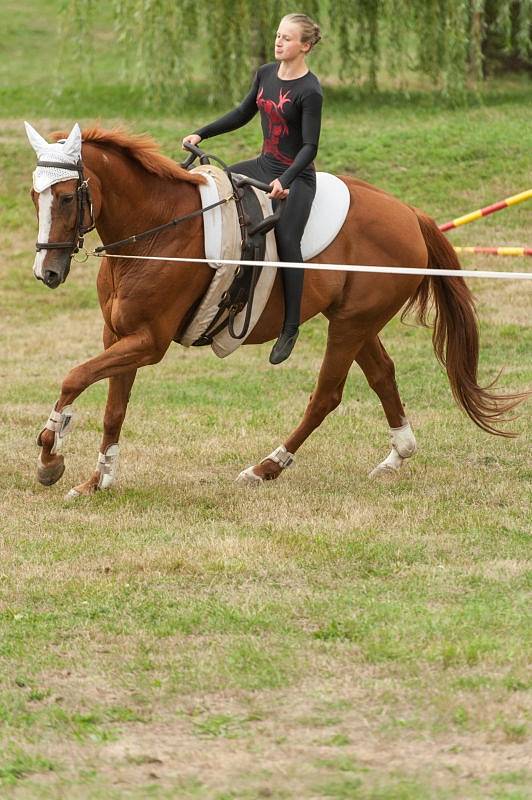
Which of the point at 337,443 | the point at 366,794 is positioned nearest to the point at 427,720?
the point at 366,794

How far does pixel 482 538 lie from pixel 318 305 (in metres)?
2.05

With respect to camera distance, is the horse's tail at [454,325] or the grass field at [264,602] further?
the horse's tail at [454,325]

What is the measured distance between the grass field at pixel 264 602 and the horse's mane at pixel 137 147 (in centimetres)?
195

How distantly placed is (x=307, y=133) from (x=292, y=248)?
0.73m

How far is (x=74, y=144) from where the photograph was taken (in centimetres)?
729

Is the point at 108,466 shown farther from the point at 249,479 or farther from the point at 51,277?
the point at 51,277

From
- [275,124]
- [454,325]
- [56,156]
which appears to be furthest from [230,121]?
[454,325]

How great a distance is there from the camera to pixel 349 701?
5.12 m

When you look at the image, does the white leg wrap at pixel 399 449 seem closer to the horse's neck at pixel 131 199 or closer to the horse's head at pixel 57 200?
the horse's neck at pixel 131 199

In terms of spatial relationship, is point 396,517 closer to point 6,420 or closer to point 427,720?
point 427,720

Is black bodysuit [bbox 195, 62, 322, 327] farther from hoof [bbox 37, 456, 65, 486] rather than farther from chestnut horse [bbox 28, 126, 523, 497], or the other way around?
hoof [bbox 37, 456, 65, 486]

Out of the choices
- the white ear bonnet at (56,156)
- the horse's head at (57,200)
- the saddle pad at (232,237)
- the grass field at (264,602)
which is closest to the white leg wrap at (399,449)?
the grass field at (264,602)

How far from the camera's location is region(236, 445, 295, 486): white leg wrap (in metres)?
8.69

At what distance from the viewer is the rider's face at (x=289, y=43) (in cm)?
779
